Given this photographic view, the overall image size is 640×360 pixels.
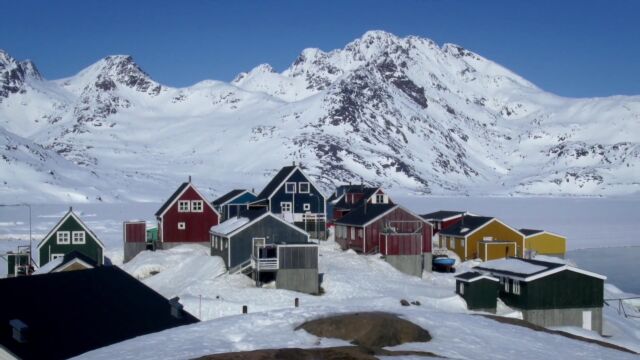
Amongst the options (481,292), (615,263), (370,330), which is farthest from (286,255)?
(615,263)

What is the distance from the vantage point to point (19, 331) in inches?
862

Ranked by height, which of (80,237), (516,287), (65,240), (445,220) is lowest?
(516,287)

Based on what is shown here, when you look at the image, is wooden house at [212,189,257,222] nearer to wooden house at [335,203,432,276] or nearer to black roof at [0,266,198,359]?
wooden house at [335,203,432,276]

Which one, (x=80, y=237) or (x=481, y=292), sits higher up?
(x=80, y=237)

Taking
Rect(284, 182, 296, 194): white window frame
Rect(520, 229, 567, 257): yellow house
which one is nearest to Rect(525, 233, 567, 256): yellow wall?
Rect(520, 229, 567, 257): yellow house

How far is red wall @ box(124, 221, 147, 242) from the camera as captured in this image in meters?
52.1

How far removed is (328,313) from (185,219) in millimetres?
31801

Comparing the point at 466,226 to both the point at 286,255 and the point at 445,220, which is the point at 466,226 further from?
the point at 286,255

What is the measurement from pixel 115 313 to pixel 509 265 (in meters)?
24.4

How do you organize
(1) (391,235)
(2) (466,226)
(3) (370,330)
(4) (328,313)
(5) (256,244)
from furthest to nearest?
(2) (466,226) < (1) (391,235) < (5) (256,244) < (4) (328,313) < (3) (370,330)

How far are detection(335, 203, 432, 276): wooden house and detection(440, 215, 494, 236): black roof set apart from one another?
494cm

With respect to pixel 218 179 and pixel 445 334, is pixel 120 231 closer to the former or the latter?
pixel 445 334

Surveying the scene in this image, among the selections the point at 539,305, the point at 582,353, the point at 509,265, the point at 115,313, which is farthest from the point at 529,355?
the point at 509,265

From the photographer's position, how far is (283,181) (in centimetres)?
5825
